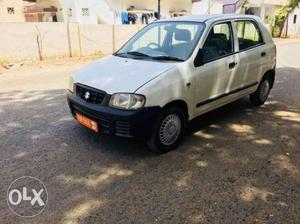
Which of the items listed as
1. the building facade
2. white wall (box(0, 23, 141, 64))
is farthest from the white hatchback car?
the building facade

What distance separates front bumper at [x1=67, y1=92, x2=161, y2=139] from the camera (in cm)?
350

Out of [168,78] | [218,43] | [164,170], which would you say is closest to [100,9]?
[218,43]

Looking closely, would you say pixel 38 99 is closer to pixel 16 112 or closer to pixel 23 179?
pixel 16 112

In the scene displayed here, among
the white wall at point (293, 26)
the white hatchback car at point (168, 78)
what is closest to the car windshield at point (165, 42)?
the white hatchback car at point (168, 78)

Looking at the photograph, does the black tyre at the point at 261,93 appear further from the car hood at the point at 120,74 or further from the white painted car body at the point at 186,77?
the car hood at the point at 120,74

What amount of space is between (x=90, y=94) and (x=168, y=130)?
3.80ft

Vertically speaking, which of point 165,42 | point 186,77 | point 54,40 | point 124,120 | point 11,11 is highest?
point 11,11

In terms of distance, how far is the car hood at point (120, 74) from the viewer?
11.8 ft

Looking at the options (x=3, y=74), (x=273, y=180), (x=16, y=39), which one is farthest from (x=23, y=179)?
(x=16, y=39)

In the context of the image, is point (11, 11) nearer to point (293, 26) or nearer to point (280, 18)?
point (280, 18)

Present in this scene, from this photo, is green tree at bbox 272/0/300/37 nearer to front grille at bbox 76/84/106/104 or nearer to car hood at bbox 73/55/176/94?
car hood at bbox 73/55/176/94

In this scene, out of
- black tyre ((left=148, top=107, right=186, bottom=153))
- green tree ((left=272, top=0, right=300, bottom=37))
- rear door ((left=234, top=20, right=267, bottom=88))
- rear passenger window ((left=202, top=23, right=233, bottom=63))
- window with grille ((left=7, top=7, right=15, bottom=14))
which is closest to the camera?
black tyre ((left=148, top=107, right=186, bottom=153))

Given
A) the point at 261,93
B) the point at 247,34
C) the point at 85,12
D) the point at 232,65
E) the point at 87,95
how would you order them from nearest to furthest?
the point at 87,95
the point at 232,65
the point at 247,34
the point at 261,93
the point at 85,12

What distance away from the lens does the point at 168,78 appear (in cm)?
372
